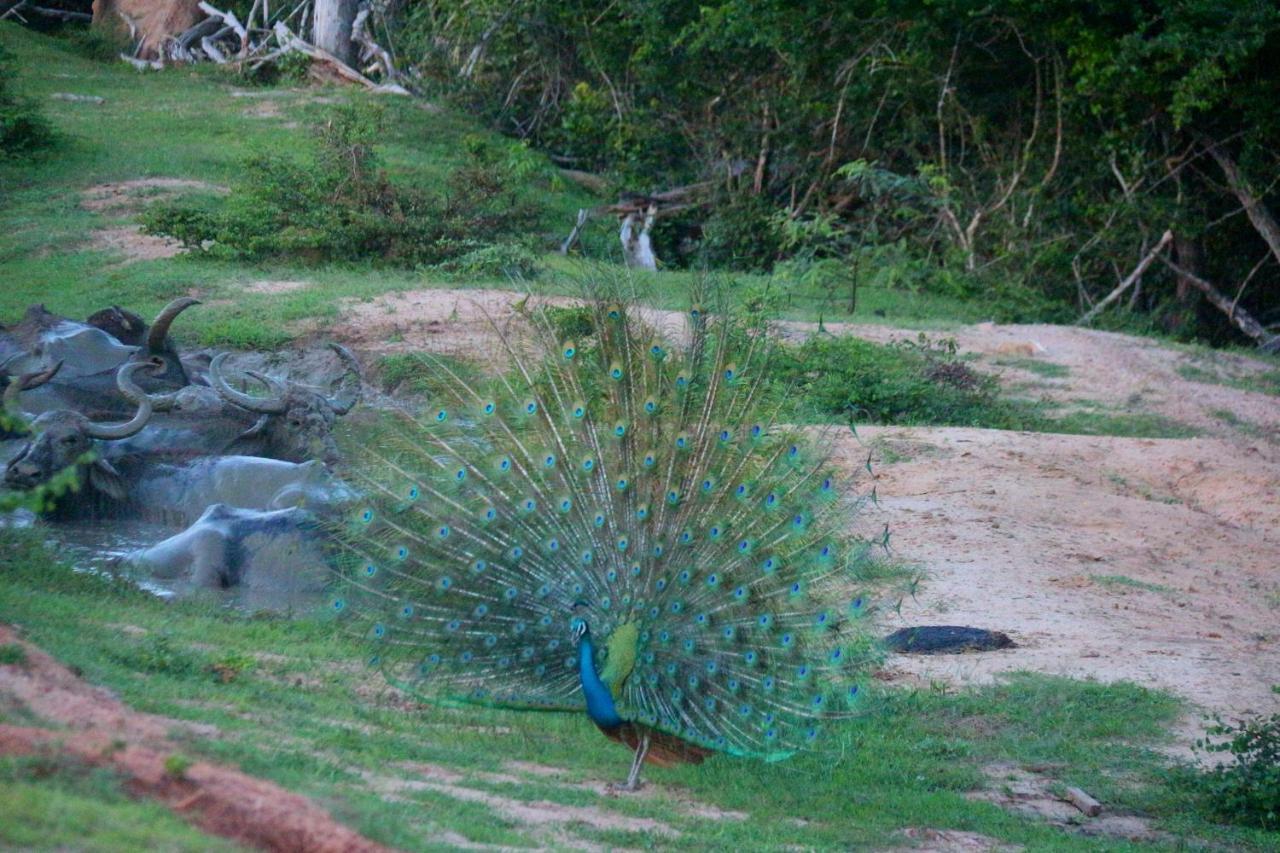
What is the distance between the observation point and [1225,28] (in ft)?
51.2

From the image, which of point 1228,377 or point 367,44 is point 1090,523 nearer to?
point 1228,377

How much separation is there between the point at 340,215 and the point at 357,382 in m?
5.38

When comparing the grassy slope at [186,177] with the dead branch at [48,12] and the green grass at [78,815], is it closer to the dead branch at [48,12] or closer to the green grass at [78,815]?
the dead branch at [48,12]

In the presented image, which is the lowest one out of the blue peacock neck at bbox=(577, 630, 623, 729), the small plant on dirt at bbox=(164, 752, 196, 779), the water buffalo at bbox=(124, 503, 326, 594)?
the water buffalo at bbox=(124, 503, 326, 594)

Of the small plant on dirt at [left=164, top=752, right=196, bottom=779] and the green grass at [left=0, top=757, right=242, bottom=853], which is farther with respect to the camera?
the small plant on dirt at [left=164, top=752, right=196, bottom=779]

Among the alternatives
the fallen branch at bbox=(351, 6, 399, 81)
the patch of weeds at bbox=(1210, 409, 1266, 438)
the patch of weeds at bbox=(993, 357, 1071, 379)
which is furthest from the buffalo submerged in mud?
the fallen branch at bbox=(351, 6, 399, 81)

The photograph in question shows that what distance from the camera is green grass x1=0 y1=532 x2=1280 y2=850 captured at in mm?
4633

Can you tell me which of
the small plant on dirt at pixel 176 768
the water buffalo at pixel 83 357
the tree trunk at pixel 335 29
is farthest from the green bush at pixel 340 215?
the small plant on dirt at pixel 176 768

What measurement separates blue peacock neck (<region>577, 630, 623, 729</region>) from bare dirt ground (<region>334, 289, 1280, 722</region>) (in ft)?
5.16

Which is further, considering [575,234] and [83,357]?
[575,234]

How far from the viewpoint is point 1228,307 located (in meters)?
18.5

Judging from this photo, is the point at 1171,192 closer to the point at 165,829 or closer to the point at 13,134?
the point at 13,134

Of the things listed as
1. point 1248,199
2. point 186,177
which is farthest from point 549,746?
→ point 1248,199

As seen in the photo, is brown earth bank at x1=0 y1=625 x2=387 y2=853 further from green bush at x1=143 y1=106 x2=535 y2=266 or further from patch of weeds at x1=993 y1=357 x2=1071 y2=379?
green bush at x1=143 y1=106 x2=535 y2=266
